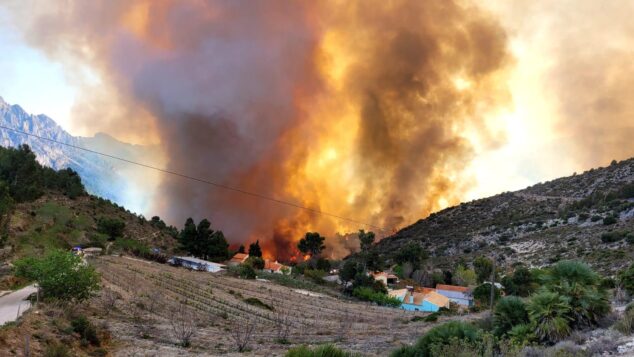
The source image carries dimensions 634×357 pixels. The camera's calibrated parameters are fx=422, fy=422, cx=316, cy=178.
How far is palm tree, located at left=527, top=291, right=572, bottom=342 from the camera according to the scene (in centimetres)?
1445

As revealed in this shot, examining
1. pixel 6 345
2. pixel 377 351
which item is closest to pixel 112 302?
pixel 6 345

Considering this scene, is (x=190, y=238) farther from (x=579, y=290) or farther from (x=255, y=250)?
(x=579, y=290)

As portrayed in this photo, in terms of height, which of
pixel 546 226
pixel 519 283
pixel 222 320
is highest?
pixel 546 226

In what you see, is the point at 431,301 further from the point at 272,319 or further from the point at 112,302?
the point at 112,302

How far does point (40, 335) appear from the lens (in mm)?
15812

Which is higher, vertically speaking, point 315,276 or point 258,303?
point 315,276

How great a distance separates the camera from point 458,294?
2534 inches

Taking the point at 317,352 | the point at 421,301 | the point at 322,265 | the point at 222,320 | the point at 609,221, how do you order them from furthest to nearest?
1. the point at 322,265
2. the point at 609,221
3. the point at 421,301
4. the point at 222,320
5. the point at 317,352

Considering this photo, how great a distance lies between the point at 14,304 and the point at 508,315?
92.5 feet

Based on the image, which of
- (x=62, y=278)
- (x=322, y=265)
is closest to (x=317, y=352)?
(x=62, y=278)

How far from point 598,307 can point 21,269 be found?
112 ft

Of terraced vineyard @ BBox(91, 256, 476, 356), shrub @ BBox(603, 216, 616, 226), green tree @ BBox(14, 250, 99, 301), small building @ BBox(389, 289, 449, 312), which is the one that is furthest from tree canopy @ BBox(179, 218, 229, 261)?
shrub @ BBox(603, 216, 616, 226)

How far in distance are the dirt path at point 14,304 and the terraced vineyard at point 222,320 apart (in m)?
4.57

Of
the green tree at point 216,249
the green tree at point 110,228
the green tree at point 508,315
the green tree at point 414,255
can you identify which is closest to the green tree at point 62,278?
the green tree at point 508,315
